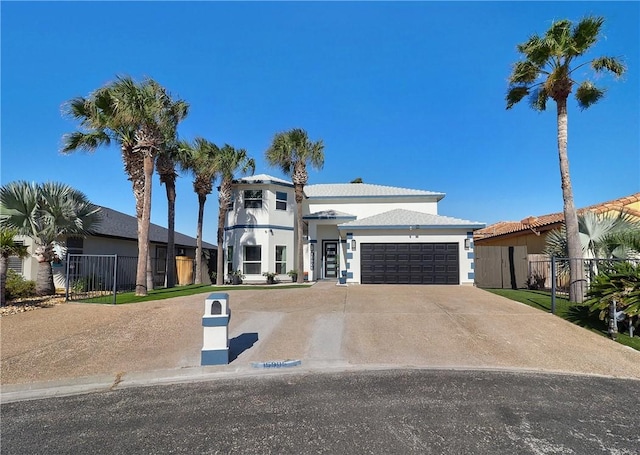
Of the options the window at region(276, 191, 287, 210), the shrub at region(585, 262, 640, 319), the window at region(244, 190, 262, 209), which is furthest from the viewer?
the window at region(276, 191, 287, 210)

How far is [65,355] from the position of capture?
7.80 metres

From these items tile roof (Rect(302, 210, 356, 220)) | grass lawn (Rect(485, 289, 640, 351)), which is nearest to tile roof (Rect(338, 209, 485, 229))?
tile roof (Rect(302, 210, 356, 220))

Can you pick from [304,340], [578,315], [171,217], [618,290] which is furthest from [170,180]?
[618,290]

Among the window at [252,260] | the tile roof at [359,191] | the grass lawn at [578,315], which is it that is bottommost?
the grass lawn at [578,315]

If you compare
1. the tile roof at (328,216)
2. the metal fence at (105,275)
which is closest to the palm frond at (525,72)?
the tile roof at (328,216)

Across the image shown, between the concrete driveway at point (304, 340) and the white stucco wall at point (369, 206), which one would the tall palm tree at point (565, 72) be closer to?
the concrete driveway at point (304, 340)

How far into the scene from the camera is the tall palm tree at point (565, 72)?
1201cm

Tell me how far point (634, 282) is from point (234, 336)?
Result: 975 centimetres

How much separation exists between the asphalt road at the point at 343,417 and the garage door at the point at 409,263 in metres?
12.0

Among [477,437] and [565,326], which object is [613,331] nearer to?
[565,326]

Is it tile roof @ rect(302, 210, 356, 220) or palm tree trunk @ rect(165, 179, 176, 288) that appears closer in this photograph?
palm tree trunk @ rect(165, 179, 176, 288)

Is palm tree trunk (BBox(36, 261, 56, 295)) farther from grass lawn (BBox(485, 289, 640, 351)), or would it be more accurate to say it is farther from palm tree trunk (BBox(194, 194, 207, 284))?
grass lawn (BBox(485, 289, 640, 351))

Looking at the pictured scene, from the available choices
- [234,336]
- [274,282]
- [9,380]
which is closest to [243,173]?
[274,282]

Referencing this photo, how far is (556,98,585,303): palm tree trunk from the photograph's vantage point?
472 inches
